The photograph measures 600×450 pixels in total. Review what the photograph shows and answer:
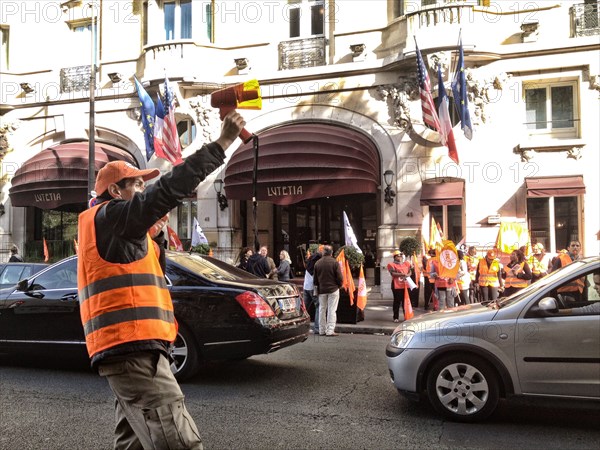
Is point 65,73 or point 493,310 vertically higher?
point 65,73

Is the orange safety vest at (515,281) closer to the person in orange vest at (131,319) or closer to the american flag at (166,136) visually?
the american flag at (166,136)

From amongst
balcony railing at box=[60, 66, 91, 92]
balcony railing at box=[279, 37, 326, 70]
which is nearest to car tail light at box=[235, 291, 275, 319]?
balcony railing at box=[279, 37, 326, 70]

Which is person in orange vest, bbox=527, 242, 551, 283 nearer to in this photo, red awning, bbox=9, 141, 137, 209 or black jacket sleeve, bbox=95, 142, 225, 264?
black jacket sleeve, bbox=95, 142, 225, 264

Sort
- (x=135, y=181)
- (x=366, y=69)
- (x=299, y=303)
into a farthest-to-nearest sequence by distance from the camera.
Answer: (x=366, y=69)
(x=299, y=303)
(x=135, y=181)

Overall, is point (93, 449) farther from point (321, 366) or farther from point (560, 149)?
point (560, 149)

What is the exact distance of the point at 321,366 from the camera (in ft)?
23.4

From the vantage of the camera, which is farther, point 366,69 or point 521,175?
point 366,69

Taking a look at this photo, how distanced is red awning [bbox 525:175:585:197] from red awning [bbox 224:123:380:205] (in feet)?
12.8

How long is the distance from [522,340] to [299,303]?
3.01m

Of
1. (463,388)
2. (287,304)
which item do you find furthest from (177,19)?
(463,388)

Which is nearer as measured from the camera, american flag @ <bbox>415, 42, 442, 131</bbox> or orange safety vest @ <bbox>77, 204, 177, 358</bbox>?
orange safety vest @ <bbox>77, 204, 177, 358</bbox>

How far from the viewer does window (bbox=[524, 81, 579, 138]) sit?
1373cm

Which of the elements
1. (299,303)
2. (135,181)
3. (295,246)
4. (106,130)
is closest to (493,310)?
(299,303)

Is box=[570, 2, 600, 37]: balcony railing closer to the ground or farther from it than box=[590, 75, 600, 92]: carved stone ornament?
farther from it
